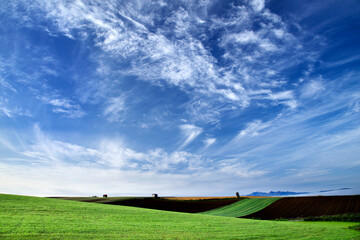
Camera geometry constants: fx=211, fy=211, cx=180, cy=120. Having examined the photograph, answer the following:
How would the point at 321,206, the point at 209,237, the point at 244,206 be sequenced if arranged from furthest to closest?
the point at 244,206 < the point at 321,206 < the point at 209,237

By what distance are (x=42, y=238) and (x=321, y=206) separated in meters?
38.0

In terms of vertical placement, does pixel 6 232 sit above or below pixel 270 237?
above

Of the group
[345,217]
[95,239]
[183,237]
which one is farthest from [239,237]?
[345,217]

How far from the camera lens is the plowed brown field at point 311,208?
30.0 meters

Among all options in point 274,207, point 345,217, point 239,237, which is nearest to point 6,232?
point 239,237

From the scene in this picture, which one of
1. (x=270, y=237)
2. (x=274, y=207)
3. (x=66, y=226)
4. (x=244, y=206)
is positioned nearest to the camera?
(x=66, y=226)

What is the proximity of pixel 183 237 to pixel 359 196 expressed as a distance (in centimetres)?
3840

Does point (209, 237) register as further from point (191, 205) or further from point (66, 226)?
point (191, 205)

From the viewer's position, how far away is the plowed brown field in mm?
29953

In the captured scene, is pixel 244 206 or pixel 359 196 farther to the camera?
pixel 244 206

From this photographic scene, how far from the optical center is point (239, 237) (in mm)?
12781

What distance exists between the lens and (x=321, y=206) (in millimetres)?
33156

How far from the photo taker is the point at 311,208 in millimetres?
32719

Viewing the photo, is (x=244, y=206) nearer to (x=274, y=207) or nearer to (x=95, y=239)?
(x=274, y=207)
